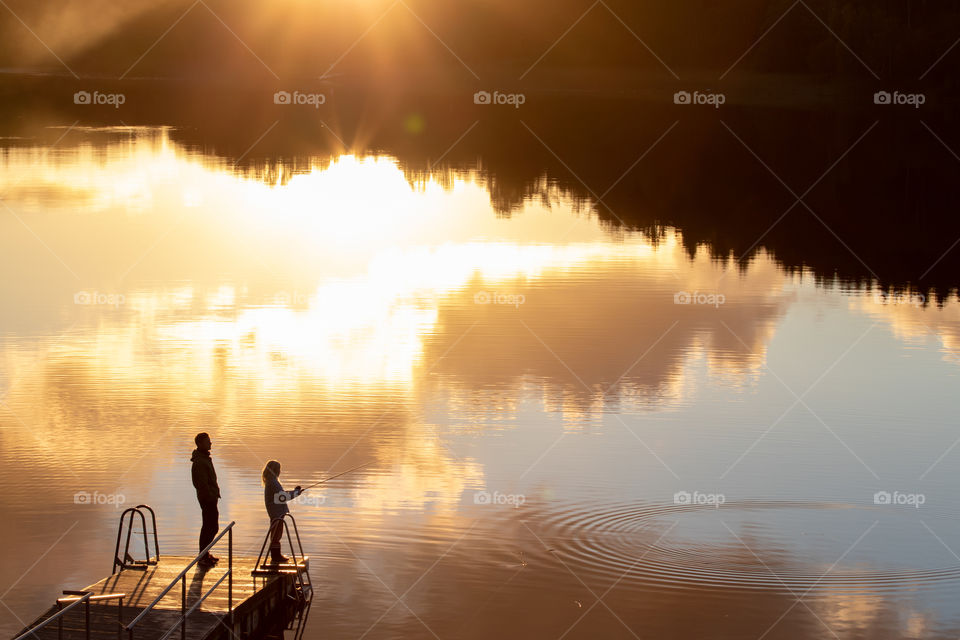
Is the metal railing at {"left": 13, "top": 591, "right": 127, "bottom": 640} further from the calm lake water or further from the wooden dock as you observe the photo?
the calm lake water

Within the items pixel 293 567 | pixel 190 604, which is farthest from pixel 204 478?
pixel 190 604

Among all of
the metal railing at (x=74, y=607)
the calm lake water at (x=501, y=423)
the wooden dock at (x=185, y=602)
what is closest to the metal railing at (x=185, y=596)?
the wooden dock at (x=185, y=602)

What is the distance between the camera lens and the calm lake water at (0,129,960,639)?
51.5 feet

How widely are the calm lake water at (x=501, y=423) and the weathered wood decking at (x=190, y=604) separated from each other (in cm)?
66

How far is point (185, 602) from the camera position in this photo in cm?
1351

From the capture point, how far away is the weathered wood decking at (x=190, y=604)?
13.2m

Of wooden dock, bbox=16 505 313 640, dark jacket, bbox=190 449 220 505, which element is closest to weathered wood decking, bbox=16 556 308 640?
wooden dock, bbox=16 505 313 640

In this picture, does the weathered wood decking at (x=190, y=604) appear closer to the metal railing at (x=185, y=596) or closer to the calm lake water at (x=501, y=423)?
the metal railing at (x=185, y=596)

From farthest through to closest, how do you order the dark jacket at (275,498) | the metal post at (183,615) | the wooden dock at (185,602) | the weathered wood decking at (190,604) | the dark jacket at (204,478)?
the dark jacket at (275,498)
the dark jacket at (204,478)
the weathered wood decking at (190,604)
the wooden dock at (185,602)
the metal post at (183,615)

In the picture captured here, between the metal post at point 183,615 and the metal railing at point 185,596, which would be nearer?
the metal railing at point 185,596

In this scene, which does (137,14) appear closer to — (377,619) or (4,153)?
(4,153)

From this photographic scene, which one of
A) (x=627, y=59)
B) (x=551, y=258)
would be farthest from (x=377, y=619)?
(x=627, y=59)

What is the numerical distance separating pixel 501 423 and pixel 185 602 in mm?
9220

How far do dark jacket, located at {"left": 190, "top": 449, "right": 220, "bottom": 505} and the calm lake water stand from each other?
128 centimetres
